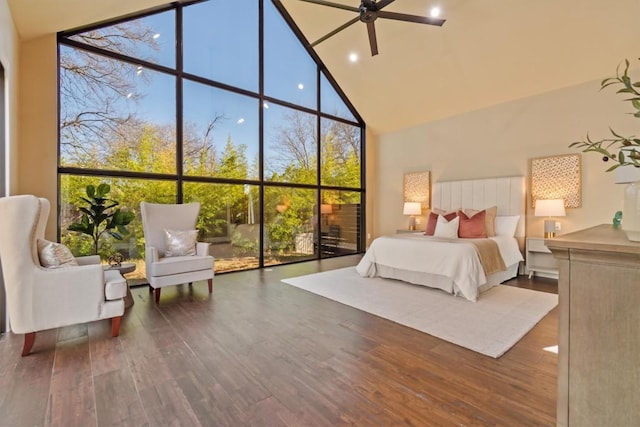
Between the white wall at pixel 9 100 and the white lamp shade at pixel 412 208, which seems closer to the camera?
the white wall at pixel 9 100

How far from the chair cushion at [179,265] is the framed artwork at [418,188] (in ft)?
14.7

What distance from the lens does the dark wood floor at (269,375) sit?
1582mm

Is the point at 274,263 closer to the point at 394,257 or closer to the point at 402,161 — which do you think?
the point at 394,257

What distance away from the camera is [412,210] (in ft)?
20.5

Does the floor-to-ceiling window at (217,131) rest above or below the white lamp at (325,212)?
above

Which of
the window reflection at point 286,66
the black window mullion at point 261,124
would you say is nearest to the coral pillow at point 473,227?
the black window mullion at point 261,124

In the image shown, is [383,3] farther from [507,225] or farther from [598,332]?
[507,225]

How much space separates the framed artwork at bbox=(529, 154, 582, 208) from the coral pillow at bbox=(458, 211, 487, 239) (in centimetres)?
102

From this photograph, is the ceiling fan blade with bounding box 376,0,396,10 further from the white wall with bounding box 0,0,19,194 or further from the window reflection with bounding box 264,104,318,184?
the white wall with bounding box 0,0,19,194

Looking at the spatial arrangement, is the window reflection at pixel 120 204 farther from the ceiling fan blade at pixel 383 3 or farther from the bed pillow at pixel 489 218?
the bed pillow at pixel 489 218

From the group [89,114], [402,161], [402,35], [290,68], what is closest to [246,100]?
[290,68]

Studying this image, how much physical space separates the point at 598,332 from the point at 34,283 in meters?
3.36

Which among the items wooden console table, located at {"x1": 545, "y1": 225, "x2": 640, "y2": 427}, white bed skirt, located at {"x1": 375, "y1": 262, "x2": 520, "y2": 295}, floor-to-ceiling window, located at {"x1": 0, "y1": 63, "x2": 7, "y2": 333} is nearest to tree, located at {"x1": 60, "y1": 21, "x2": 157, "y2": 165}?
floor-to-ceiling window, located at {"x1": 0, "y1": 63, "x2": 7, "y2": 333}

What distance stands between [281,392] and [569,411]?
54.2 inches
